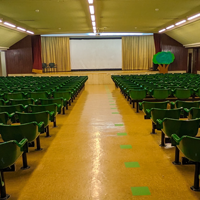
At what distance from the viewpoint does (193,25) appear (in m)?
14.2

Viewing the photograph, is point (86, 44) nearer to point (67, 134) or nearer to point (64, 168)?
point (67, 134)

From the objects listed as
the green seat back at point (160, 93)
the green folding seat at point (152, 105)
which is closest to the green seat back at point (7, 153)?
the green folding seat at point (152, 105)

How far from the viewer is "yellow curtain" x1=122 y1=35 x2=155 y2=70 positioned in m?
23.0

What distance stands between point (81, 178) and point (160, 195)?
1.04 metres

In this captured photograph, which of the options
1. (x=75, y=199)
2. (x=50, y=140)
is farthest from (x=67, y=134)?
(x=75, y=199)

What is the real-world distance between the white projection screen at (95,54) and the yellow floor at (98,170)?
1865 centimetres

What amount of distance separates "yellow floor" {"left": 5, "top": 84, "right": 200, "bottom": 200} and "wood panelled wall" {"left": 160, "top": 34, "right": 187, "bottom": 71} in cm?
1702

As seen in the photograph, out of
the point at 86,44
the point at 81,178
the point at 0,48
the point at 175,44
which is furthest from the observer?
the point at 86,44

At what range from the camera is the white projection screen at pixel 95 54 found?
22688mm

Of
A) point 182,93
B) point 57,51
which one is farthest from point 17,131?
point 57,51

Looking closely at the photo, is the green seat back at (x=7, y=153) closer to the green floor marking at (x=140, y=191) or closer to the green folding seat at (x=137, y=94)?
the green floor marking at (x=140, y=191)

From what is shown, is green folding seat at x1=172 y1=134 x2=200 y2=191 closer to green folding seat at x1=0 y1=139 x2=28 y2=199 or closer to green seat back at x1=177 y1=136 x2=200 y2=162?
green seat back at x1=177 y1=136 x2=200 y2=162

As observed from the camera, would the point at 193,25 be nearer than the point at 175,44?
Yes

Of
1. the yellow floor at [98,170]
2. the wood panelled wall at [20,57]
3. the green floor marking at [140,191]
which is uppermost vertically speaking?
the wood panelled wall at [20,57]
